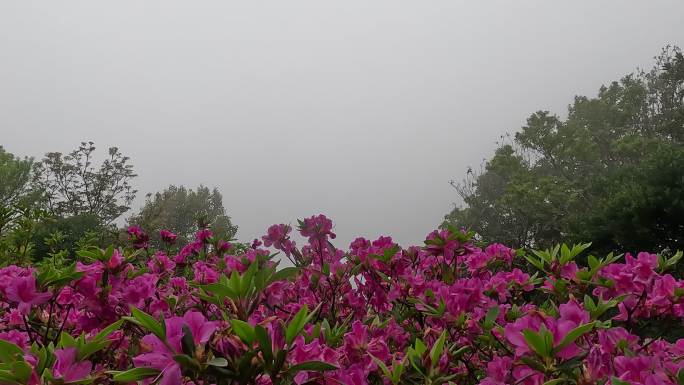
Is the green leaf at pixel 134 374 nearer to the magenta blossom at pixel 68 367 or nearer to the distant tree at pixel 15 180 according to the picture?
the magenta blossom at pixel 68 367

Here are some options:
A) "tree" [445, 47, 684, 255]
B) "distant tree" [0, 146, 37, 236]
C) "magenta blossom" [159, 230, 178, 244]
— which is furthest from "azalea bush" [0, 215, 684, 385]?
"distant tree" [0, 146, 37, 236]

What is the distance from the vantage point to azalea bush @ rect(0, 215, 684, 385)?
3.23 feet

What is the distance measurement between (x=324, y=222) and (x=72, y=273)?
5.72 feet

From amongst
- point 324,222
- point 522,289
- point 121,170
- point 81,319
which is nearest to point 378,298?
point 324,222

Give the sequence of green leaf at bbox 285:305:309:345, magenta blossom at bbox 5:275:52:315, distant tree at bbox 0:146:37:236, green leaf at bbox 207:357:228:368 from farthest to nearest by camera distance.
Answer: distant tree at bbox 0:146:37:236, magenta blossom at bbox 5:275:52:315, green leaf at bbox 285:305:309:345, green leaf at bbox 207:357:228:368

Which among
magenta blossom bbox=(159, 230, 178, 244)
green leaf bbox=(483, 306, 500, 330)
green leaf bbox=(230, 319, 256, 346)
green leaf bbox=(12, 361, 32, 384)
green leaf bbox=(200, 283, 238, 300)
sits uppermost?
magenta blossom bbox=(159, 230, 178, 244)

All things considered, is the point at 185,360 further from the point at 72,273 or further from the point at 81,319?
the point at 81,319

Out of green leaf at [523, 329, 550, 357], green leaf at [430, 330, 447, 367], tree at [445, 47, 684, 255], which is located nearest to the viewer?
green leaf at [523, 329, 550, 357]

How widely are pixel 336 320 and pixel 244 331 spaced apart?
173 cm

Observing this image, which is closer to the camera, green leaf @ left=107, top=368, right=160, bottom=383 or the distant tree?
green leaf @ left=107, top=368, right=160, bottom=383

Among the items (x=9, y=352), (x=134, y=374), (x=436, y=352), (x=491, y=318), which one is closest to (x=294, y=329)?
(x=134, y=374)

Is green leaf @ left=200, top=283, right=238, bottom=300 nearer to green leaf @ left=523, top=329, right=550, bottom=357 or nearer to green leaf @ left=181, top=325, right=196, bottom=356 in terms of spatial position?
green leaf @ left=181, top=325, right=196, bottom=356

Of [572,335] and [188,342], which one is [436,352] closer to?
[572,335]

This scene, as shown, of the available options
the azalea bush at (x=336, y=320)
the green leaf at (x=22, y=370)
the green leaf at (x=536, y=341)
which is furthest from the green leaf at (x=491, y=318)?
the green leaf at (x=22, y=370)
